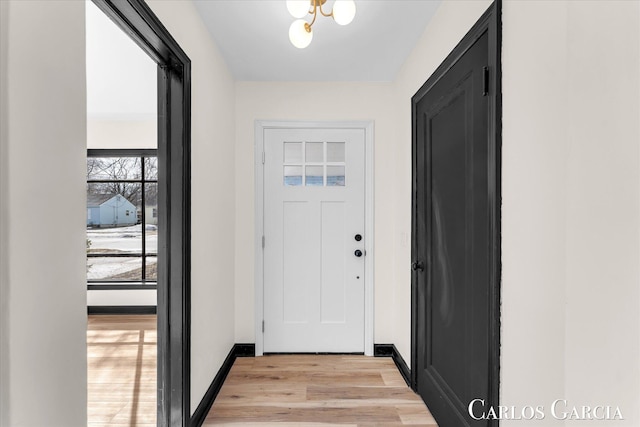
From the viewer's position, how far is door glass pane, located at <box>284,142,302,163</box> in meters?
3.09

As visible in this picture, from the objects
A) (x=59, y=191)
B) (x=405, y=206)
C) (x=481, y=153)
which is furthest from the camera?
(x=405, y=206)

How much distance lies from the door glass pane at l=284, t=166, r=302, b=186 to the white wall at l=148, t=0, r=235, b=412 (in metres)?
0.46

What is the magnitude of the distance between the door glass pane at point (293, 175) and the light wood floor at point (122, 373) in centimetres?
185

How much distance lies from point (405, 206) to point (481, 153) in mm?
1204

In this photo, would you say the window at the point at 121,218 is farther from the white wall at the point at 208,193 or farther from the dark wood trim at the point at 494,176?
the dark wood trim at the point at 494,176

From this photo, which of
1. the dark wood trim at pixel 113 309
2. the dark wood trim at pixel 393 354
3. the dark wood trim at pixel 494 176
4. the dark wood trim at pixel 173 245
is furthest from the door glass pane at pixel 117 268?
the dark wood trim at pixel 494 176

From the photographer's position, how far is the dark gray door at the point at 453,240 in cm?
154

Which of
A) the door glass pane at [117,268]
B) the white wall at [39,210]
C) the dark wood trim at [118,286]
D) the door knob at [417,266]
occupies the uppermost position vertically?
the white wall at [39,210]

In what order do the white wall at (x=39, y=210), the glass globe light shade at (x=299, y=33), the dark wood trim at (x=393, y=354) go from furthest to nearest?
the dark wood trim at (x=393, y=354), the glass globe light shade at (x=299, y=33), the white wall at (x=39, y=210)

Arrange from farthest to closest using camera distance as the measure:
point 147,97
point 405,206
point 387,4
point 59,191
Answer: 1. point 147,97
2. point 405,206
3. point 387,4
4. point 59,191

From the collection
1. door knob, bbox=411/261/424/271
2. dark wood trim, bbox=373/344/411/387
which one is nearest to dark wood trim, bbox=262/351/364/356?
dark wood trim, bbox=373/344/411/387
